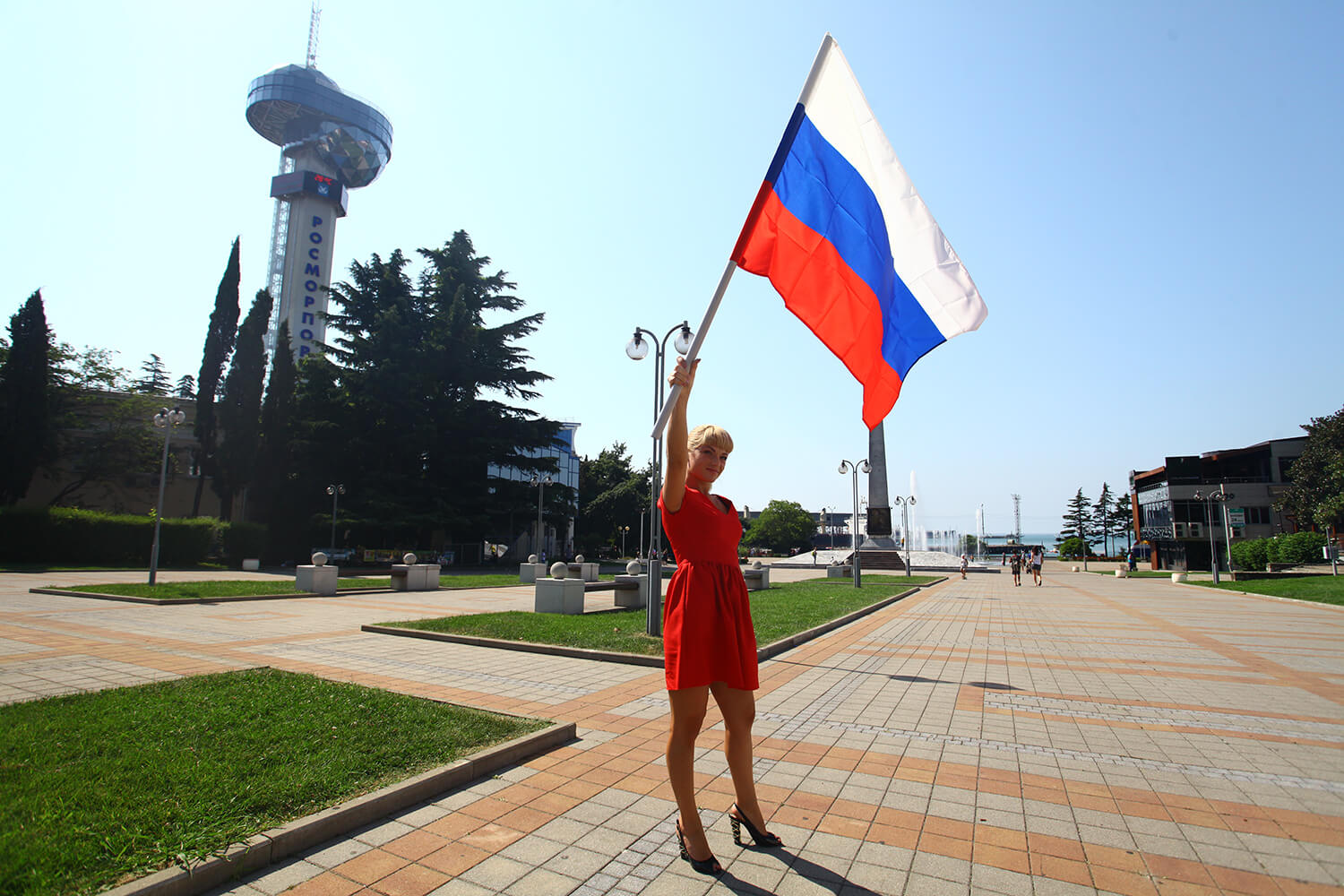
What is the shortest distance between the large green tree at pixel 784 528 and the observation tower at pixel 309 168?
68.3 meters

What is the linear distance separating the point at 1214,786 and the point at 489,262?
137 feet

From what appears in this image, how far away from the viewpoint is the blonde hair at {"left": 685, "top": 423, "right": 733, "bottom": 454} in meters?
3.37

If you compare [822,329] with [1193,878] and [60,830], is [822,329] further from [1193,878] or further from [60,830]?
[60,830]

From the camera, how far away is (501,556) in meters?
45.5

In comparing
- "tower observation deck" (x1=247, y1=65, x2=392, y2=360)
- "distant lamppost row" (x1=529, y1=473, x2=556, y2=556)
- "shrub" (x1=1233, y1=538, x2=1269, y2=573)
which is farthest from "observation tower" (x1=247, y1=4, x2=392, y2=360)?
"shrub" (x1=1233, y1=538, x2=1269, y2=573)

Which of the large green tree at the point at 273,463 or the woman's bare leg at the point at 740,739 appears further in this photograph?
the large green tree at the point at 273,463

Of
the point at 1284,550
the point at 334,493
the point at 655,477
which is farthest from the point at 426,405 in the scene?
the point at 1284,550

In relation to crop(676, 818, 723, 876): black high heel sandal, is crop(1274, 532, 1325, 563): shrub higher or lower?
higher

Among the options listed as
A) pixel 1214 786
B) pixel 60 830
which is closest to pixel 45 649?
pixel 60 830

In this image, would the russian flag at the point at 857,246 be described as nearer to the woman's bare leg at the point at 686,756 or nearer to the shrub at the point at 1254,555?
the woman's bare leg at the point at 686,756

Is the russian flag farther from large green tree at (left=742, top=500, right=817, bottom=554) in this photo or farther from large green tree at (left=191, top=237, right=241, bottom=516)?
large green tree at (left=742, top=500, right=817, bottom=554)

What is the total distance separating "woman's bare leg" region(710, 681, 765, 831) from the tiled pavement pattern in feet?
0.75

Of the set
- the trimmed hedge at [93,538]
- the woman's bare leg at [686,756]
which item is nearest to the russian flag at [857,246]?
the woman's bare leg at [686,756]

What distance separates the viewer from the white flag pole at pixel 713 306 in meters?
3.30
